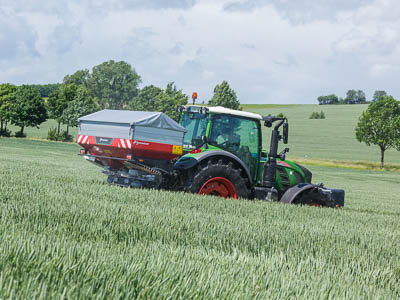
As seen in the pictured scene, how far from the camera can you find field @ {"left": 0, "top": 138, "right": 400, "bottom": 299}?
109 inches

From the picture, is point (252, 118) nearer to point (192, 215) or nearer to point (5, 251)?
point (192, 215)

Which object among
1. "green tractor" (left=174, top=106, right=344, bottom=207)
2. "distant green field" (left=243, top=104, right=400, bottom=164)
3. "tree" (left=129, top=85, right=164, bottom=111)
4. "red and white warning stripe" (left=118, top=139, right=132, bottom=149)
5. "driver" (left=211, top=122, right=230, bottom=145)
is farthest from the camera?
"tree" (left=129, top=85, right=164, bottom=111)

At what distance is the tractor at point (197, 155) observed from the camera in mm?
8383

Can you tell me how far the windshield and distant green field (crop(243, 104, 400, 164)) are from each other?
157 ft

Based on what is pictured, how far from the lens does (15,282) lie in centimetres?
238

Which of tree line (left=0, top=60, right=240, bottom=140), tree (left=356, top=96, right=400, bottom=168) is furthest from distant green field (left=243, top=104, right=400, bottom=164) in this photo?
tree line (left=0, top=60, right=240, bottom=140)

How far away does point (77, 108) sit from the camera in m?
68.1

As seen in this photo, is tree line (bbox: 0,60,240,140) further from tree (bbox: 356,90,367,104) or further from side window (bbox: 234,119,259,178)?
tree (bbox: 356,90,367,104)

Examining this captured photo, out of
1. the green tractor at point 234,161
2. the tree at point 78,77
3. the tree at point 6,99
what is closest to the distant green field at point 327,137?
the tree at point 6,99

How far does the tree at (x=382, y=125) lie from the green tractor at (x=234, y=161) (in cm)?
5164

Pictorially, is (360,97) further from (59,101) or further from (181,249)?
(181,249)

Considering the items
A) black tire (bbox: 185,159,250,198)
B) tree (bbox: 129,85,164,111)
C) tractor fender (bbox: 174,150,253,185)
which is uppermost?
tree (bbox: 129,85,164,111)

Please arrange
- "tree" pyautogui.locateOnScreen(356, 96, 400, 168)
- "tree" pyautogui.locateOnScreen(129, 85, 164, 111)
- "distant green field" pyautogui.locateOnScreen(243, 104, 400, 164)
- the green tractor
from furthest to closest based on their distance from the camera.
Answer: "tree" pyautogui.locateOnScreen(129, 85, 164, 111), "distant green field" pyautogui.locateOnScreen(243, 104, 400, 164), "tree" pyautogui.locateOnScreen(356, 96, 400, 168), the green tractor

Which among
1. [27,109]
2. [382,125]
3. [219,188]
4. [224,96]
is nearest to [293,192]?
[219,188]
